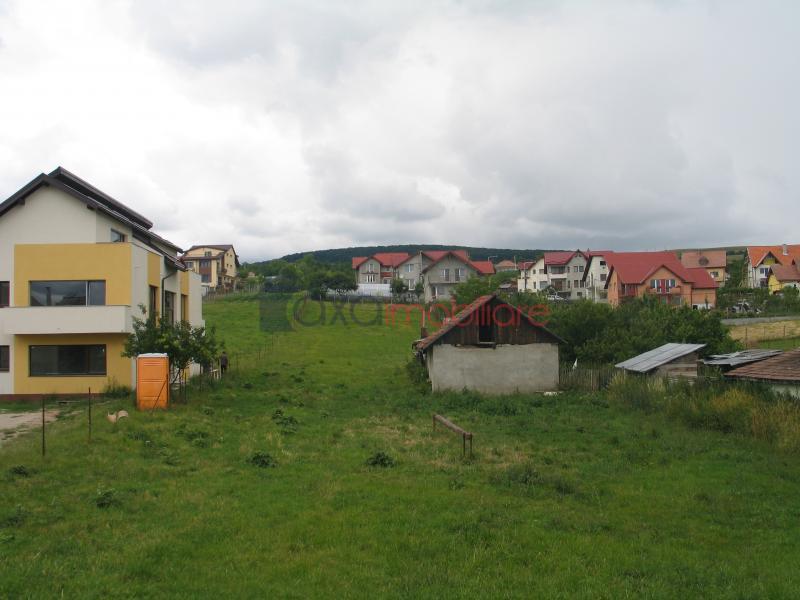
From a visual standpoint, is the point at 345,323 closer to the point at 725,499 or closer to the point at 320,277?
the point at 320,277

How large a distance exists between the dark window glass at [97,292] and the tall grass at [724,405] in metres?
21.6

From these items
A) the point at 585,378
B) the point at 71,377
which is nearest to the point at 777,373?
the point at 585,378

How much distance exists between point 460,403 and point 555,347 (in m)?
6.78

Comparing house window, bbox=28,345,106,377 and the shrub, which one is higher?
house window, bbox=28,345,106,377

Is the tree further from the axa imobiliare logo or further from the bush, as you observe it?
the axa imobiliare logo

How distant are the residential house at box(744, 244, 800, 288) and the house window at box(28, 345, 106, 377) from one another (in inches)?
3552

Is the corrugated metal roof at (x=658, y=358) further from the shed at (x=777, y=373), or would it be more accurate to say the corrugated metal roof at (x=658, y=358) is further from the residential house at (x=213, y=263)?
Answer: the residential house at (x=213, y=263)

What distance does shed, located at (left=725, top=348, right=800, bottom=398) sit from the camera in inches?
762

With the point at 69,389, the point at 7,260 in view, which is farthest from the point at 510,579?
A: the point at 7,260

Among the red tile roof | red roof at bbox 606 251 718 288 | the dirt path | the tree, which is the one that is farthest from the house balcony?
the red tile roof

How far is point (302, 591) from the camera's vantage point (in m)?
7.39

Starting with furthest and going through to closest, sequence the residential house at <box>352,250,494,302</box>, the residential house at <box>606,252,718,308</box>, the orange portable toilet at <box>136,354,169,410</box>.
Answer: the residential house at <box>352,250,494,302</box> < the residential house at <box>606,252,718,308</box> < the orange portable toilet at <box>136,354,169,410</box>

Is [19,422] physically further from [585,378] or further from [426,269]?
[426,269]

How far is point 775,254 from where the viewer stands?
92.9 m
